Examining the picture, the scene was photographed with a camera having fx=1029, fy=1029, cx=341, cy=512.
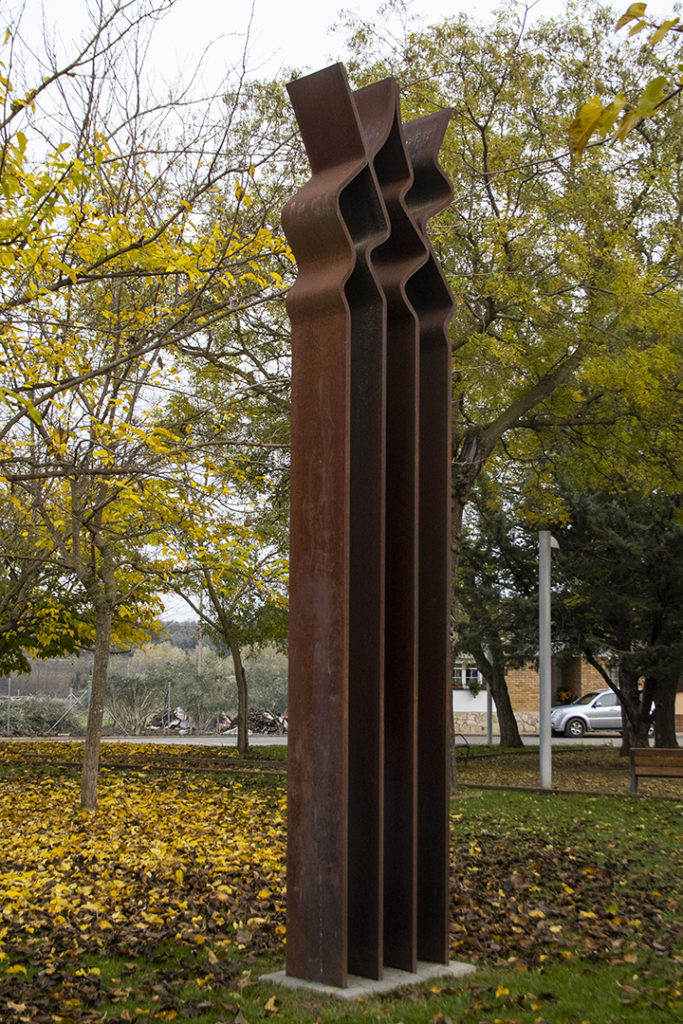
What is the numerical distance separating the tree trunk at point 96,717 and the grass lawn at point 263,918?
32 centimetres

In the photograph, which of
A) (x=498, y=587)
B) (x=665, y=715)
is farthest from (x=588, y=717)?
(x=498, y=587)

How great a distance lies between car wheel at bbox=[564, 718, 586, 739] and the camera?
3484 cm

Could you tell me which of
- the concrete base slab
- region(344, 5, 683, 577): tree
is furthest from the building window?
the concrete base slab

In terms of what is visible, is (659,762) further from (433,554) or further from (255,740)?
(255,740)

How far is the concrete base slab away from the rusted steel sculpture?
48mm

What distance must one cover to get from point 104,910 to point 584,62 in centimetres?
1363

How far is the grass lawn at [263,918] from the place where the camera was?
451 cm

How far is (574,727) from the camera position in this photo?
35.0 m

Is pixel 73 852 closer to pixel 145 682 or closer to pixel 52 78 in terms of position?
pixel 52 78

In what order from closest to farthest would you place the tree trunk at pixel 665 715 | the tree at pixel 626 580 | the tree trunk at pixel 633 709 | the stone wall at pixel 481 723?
the tree at pixel 626 580 < the tree trunk at pixel 633 709 < the tree trunk at pixel 665 715 < the stone wall at pixel 481 723

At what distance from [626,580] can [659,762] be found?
7319mm

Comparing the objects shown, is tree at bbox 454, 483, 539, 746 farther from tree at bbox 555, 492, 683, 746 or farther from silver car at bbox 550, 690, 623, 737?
silver car at bbox 550, 690, 623, 737

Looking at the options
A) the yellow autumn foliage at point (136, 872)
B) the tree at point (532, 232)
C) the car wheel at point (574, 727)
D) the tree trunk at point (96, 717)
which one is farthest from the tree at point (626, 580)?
the car wheel at point (574, 727)

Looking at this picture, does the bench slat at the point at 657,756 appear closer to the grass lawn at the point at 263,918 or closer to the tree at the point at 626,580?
the grass lawn at the point at 263,918
